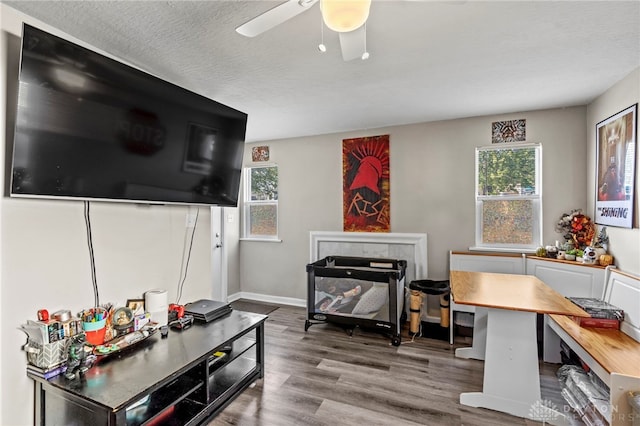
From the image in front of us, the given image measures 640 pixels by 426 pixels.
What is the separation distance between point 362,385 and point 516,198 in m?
2.50

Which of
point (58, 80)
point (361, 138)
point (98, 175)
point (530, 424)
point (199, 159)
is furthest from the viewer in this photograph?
point (361, 138)

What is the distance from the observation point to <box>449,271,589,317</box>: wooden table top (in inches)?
73.5

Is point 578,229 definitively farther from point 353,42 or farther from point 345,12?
point 345,12

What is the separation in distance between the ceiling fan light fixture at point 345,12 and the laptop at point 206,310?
2.11 m

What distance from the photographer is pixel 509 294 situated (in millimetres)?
2162

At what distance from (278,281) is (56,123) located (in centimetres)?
332

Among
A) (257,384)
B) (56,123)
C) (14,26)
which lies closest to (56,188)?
(56,123)

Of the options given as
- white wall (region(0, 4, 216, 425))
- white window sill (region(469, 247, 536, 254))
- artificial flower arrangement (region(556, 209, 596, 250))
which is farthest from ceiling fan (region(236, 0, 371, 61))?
artificial flower arrangement (region(556, 209, 596, 250))

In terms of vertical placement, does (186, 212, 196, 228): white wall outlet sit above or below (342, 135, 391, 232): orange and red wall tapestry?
below

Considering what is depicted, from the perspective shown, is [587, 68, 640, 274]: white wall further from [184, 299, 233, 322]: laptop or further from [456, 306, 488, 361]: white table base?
[184, 299, 233, 322]: laptop

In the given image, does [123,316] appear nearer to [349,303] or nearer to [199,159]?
[199,159]

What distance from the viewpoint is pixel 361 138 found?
389 cm

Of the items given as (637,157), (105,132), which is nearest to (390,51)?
(105,132)

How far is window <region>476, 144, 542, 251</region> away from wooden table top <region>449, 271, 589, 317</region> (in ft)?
2.51
